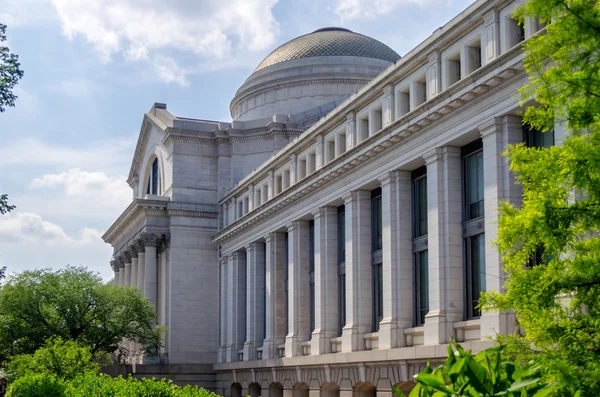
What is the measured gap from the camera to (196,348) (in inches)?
2810

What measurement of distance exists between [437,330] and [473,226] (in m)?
4.45

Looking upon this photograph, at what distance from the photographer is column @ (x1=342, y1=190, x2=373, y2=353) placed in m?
45.4

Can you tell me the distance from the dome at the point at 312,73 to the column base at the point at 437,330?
39468 mm

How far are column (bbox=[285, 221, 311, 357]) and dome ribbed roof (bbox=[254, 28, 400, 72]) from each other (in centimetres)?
2930

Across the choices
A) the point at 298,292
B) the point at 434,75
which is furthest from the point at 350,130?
the point at 298,292

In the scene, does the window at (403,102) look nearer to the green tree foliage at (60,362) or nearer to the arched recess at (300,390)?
the arched recess at (300,390)

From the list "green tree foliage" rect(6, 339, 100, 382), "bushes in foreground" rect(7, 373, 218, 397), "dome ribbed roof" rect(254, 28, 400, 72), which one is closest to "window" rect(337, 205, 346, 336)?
"green tree foliage" rect(6, 339, 100, 382)

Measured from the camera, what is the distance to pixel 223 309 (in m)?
70.4

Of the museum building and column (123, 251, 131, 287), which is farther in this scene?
column (123, 251, 131, 287)

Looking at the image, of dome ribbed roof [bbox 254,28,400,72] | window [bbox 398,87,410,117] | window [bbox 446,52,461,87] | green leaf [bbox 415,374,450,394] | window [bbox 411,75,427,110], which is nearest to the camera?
green leaf [bbox 415,374,450,394]

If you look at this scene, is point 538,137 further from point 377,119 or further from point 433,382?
point 433,382

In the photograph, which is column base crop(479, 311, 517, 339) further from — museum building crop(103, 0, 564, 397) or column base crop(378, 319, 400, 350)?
column base crop(378, 319, 400, 350)

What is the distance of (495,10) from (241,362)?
36525mm

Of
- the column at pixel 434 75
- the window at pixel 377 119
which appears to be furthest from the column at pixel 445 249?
the window at pixel 377 119
